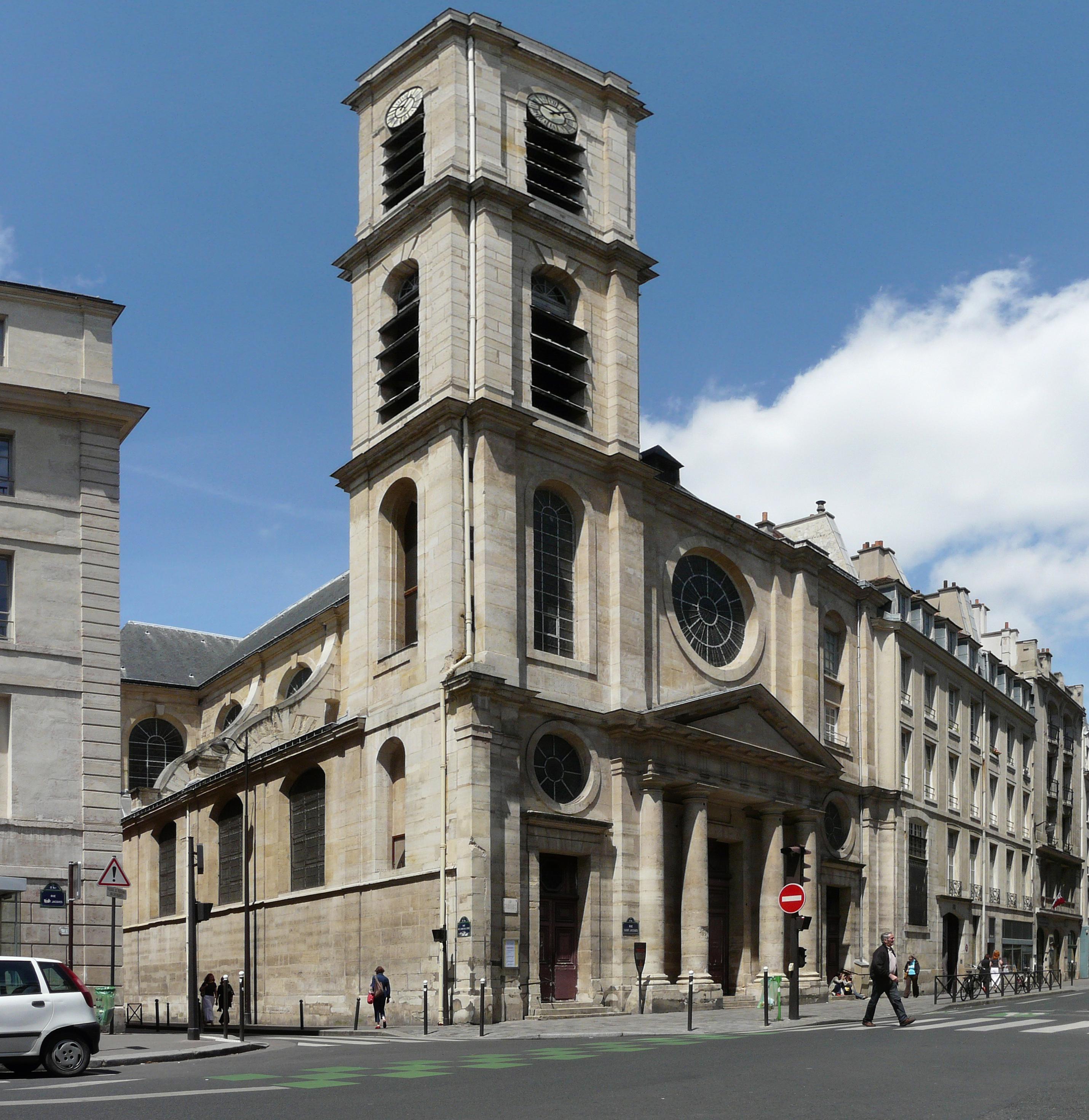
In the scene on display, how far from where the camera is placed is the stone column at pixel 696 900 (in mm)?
35531

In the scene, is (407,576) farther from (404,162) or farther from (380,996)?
(404,162)

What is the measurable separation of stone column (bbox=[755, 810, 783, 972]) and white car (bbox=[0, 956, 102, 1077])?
24228 mm

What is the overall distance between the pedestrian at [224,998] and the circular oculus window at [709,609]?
14827 millimetres

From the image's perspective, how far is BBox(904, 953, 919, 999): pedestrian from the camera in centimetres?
4050

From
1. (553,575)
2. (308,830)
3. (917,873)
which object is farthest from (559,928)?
(917,873)

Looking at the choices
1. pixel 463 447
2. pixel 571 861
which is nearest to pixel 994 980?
pixel 571 861

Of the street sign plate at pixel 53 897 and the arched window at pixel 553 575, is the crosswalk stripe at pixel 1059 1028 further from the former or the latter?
the street sign plate at pixel 53 897

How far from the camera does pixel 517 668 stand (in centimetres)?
3350

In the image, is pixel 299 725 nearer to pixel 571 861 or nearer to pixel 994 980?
pixel 571 861

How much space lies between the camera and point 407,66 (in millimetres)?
39469

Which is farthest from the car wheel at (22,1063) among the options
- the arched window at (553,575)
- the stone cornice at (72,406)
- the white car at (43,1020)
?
the arched window at (553,575)

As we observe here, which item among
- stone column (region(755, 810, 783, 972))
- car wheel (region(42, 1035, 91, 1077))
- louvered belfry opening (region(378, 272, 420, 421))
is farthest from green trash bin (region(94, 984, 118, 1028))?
stone column (region(755, 810, 783, 972))

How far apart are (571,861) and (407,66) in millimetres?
21555

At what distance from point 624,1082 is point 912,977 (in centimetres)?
2942
